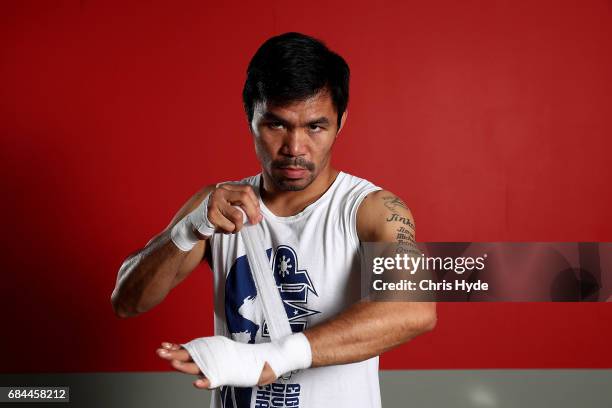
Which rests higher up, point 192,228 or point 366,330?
point 192,228

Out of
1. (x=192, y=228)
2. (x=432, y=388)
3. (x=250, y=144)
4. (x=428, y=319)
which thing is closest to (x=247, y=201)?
(x=192, y=228)

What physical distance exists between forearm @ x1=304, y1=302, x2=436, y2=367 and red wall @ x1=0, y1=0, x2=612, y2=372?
43.2 inches

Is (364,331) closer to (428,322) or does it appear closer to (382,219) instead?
(428,322)

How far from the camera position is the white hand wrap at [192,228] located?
1.10 metres

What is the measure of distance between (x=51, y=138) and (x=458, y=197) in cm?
141

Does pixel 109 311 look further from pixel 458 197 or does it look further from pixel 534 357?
pixel 534 357

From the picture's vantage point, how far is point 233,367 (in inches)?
34.8

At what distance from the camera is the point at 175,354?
0.89 meters

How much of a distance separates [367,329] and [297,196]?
15.2 inches

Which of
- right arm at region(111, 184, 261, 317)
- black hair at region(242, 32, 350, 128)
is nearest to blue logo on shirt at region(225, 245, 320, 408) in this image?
right arm at region(111, 184, 261, 317)

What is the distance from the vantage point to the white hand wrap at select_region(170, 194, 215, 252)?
1099 mm

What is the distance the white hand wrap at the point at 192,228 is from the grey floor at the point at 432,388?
109 cm

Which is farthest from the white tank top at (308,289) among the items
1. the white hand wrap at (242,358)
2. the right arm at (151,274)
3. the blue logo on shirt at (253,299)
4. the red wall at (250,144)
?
the red wall at (250,144)

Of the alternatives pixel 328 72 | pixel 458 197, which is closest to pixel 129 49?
pixel 328 72
